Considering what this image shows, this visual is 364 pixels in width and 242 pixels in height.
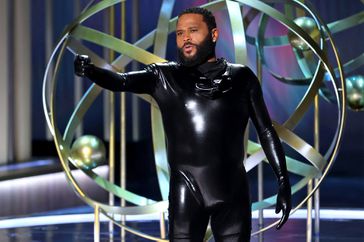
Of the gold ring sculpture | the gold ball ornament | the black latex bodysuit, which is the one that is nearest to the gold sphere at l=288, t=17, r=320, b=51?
the gold ring sculpture

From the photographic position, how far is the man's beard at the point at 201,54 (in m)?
2.61

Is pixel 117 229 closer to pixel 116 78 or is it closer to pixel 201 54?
pixel 116 78

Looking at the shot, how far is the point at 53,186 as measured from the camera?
8.97 meters

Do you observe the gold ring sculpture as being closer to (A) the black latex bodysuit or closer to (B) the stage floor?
(B) the stage floor

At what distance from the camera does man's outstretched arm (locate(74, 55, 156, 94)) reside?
262 cm

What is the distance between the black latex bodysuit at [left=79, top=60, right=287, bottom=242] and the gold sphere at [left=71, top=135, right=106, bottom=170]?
280 centimetres

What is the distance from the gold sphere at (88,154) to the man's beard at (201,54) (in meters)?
2.89

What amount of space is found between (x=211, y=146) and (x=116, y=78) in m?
0.37

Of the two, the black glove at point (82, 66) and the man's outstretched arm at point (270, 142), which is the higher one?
the black glove at point (82, 66)

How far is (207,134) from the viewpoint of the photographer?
8.62 feet

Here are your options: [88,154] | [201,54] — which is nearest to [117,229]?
[88,154]

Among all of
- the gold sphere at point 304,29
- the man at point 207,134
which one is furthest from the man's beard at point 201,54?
the gold sphere at point 304,29

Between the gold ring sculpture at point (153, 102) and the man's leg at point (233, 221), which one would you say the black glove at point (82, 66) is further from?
the gold ring sculpture at point (153, 102)

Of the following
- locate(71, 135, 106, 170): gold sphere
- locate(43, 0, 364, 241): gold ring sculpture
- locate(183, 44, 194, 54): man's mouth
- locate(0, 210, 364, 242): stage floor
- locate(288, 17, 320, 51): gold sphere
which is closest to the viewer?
locate(183, 44, 194, 54): man's mouth
